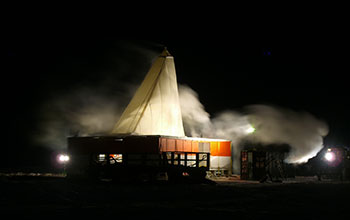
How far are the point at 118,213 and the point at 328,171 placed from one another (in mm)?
25140

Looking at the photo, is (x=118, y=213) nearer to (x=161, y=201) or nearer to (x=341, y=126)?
(x=161, y=201)

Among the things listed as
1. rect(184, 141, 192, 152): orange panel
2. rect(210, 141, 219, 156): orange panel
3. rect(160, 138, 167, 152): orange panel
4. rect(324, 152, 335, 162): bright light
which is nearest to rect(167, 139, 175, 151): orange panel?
rect(160, 138, 167, 152): orange panel

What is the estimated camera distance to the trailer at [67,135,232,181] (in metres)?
30.9

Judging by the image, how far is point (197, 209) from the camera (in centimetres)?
1641

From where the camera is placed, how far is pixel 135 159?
32750 millimetres

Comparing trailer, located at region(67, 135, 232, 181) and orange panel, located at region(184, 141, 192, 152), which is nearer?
trailer, located at region(67, 135, 232, 181)

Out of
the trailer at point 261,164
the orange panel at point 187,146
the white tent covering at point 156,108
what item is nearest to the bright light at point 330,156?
the trailer at point 261,164

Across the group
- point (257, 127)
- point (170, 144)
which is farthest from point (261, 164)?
point (257, 127)

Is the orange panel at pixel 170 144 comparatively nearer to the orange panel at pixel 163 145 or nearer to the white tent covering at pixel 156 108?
the orange panel at pixel 163 145

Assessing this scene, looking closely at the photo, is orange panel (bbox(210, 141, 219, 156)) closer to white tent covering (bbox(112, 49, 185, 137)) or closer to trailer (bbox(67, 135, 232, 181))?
trailer (bbox(67, 135, 232, 181))

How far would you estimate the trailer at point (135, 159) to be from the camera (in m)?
30.9

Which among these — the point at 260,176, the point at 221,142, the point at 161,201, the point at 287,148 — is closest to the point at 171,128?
the point at 221,142

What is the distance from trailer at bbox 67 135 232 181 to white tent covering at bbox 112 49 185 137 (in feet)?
8.27

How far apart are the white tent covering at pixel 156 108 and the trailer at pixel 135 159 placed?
8.27 feet
